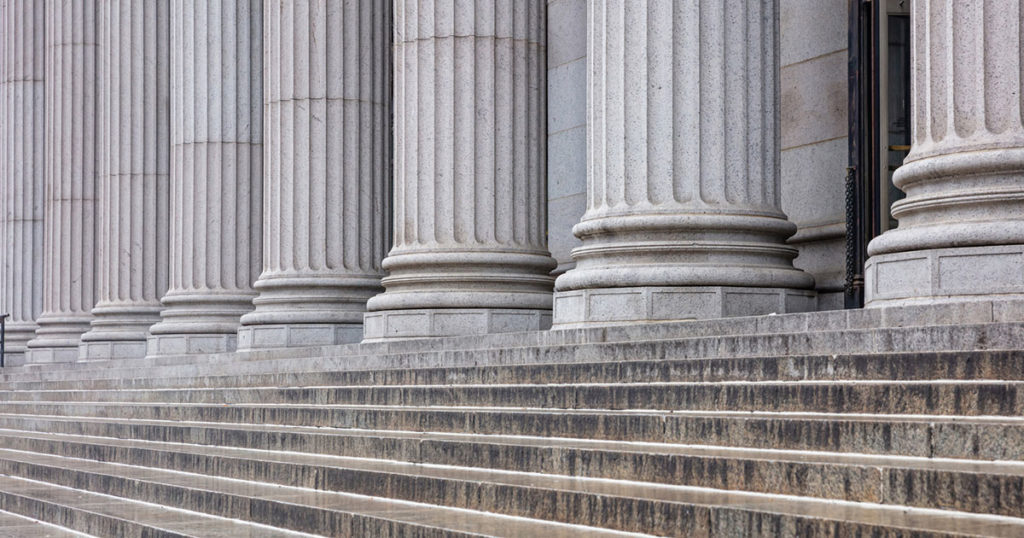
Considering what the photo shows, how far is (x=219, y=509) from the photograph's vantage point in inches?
498

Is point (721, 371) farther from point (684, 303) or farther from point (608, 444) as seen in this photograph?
point (684, 303)

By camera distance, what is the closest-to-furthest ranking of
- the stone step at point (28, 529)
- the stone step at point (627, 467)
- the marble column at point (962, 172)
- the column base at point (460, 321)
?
1. the stone step at point (627, 467)
2. the marble column at point (962, 172)
3. the stone step at point (28, 529)
4. the column base at point (460, 321)

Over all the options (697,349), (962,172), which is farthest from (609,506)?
(962,172)

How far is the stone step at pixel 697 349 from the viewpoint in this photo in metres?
9.60

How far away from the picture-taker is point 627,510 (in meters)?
8.63

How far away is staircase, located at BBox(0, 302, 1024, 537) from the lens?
777 centimetres

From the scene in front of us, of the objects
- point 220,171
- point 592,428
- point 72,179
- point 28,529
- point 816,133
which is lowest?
point 28,529

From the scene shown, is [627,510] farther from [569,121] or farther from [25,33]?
[25,33]

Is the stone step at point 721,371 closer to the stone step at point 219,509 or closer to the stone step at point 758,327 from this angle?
the stone step at point 758,327

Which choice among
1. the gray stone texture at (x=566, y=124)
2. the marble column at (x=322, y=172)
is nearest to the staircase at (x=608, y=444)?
the marble column at (x=322, y=172)

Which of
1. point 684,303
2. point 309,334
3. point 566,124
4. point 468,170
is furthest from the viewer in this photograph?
point 566,124

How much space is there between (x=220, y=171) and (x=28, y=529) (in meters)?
13.3

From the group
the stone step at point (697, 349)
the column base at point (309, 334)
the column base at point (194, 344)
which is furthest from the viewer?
the column base at point (194, 344)

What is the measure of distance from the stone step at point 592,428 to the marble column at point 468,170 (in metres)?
3.32
